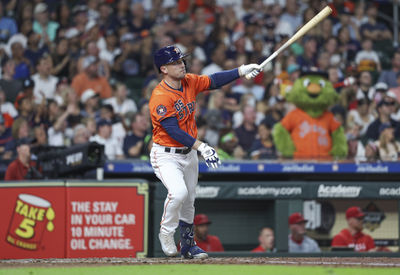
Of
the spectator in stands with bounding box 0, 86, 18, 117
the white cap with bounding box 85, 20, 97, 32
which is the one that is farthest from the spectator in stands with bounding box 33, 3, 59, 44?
the spectator in stands with bounding box 0, 86, 18, 117

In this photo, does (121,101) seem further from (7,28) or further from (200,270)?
(200,270)

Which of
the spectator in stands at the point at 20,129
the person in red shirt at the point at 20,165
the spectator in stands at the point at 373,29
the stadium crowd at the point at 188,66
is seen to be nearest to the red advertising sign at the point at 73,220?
the person in red shirt at the point at 20,165

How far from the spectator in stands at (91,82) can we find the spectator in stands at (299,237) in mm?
4462

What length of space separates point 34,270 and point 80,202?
2861mm

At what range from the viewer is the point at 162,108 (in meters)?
6.41

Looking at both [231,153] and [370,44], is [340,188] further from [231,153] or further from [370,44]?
[370,44]

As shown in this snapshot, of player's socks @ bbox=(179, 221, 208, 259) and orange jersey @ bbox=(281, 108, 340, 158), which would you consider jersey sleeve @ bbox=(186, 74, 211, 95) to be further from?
orange jersey @ bbox=(281, 108, 340, 158)

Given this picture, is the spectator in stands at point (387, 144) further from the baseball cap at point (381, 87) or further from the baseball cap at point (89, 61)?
the baseball cap at point (89, 61)

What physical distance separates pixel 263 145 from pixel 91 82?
3.15 m

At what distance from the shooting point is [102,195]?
28.2ft

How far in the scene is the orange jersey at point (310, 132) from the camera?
33.3ft

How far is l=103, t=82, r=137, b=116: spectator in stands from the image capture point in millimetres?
11898

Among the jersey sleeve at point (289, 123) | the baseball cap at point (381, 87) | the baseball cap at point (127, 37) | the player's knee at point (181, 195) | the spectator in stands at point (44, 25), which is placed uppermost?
the spectator in stands at point (44, 25)

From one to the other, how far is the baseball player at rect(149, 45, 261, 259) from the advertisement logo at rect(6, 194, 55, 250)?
2231 mm
